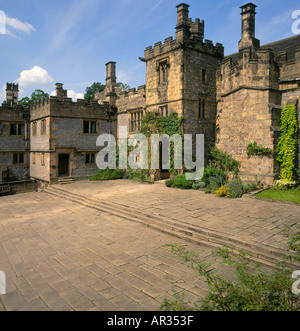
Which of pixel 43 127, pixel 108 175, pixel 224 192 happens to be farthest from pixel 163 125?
pixel 43 127

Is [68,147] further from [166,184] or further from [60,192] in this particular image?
[166,184]

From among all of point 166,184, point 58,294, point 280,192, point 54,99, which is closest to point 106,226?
point 58,294

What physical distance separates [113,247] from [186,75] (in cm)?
1256

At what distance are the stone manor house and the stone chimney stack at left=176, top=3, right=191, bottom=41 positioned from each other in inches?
1.0

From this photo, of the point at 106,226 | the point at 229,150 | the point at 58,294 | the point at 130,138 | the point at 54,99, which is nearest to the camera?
the point at 58,294

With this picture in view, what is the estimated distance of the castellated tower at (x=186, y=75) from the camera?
16047 millimetres

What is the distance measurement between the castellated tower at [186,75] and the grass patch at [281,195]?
6.41 metres

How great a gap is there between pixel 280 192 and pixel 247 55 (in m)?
7.29

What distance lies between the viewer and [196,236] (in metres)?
7.51

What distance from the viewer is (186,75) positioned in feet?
53.0

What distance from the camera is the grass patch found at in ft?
34.9

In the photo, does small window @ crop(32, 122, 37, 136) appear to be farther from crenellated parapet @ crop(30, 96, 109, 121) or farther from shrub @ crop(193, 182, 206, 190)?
shrub @ crop(193, 182, 206, 190)

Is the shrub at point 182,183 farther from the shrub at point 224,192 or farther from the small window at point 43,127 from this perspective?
the small window at point 43,127

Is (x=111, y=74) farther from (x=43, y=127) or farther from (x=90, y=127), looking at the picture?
(x=43, y=127)
